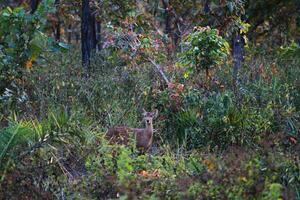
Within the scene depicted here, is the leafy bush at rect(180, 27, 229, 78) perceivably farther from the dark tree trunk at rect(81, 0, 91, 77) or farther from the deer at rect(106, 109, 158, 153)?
the dark tree trunk at rect(81, 0, 91, 77)

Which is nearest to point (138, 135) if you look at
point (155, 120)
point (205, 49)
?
point (155, 120)

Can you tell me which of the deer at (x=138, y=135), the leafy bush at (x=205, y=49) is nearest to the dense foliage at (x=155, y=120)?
the leafy bush at (x=205, y=49)

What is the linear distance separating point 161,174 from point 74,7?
12444 millimetres

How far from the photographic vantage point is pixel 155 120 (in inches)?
400

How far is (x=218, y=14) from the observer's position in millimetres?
12492

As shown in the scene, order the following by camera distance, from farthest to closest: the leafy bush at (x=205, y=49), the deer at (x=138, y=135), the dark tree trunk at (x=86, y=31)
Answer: the dark tree trunk at (x=86, y=31) → the leafy bush at (x=205, y=49) → the deer at (x=138, y=135)

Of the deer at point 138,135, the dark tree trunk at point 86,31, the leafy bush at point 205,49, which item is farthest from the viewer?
the dark tree trunk at point 86,31

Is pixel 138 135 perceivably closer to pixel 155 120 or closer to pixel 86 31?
pixel 155 120

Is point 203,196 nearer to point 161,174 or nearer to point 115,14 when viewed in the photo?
point 161,174

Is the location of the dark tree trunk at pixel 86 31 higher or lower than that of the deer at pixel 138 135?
higher

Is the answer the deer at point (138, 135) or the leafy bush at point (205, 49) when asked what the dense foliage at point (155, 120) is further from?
the deer at point (138, 135)

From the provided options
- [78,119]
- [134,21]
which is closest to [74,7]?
[134,21]

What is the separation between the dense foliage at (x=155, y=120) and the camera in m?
6.58

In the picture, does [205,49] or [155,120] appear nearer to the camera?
[155,120]
